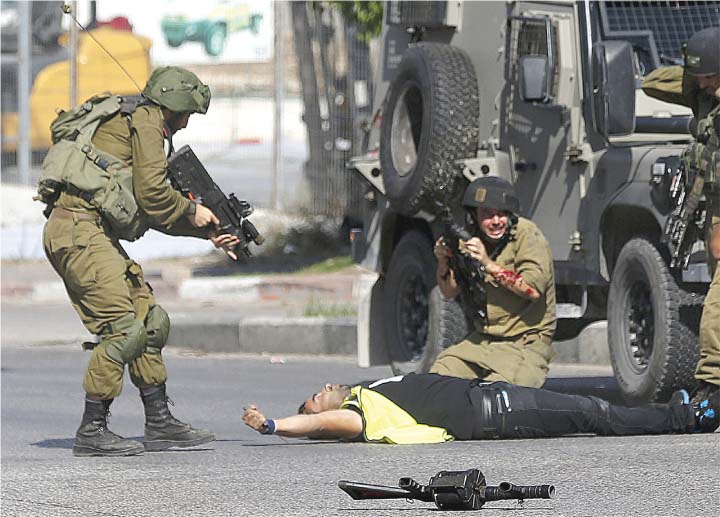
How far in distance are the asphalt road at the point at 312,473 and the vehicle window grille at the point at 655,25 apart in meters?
2.54

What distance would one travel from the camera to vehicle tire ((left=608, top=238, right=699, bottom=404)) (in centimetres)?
801

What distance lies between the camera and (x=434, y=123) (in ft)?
32.2

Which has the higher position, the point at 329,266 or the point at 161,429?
the point at 161,429

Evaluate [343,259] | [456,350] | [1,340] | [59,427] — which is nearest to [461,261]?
[456,350]

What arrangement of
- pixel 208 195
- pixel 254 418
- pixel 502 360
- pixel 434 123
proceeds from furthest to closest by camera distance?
pixel 434 123 → pixel 502 360 → pixel 208 195 → pixel 254 418

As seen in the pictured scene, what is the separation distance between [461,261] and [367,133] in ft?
9.96

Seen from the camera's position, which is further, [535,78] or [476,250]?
[535,78]

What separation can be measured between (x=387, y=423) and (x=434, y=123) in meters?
2.77

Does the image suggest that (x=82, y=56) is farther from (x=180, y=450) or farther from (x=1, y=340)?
(x=180, y=450)

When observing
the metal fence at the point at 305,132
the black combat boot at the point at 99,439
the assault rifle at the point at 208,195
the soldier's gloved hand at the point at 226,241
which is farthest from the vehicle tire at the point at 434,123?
the metal fence at the point at 305,132

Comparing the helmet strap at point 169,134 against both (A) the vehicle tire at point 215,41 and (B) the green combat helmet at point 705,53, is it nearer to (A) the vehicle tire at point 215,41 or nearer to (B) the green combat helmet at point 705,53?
(B) the green combat helmet at point 705,53

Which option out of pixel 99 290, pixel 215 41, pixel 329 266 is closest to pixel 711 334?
pixel 99 290

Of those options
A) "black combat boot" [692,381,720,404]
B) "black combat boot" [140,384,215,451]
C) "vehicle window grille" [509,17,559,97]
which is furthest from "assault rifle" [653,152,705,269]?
"black combat boot" [140,384,215,451]

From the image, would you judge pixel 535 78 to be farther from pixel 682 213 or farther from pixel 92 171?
pixel 92 171
